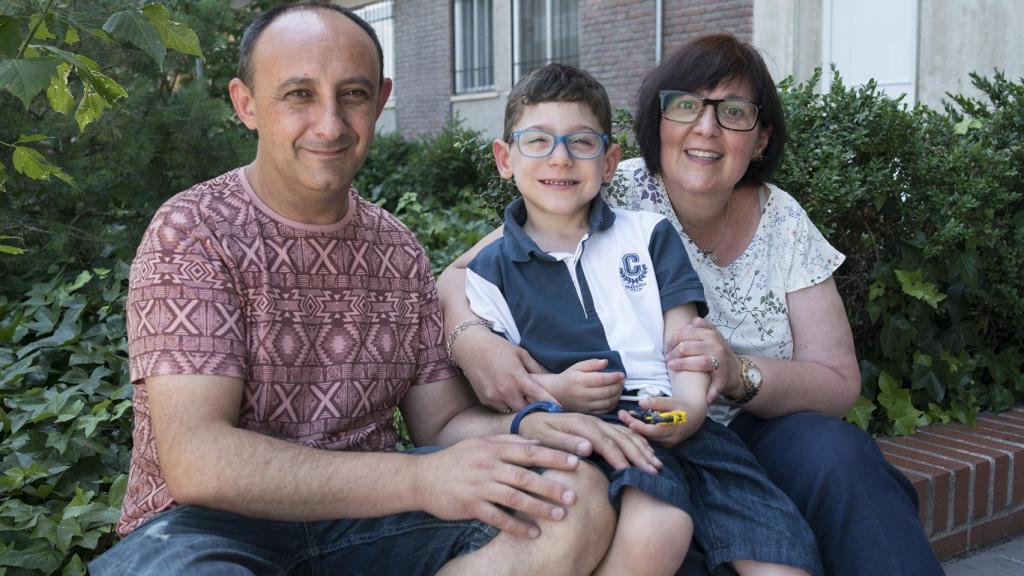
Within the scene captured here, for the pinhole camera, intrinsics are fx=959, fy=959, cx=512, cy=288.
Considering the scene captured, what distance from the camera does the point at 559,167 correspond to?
8.03 ft

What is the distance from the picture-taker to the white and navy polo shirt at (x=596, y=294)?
237cm

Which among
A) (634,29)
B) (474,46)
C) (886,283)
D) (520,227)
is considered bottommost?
(886,283)

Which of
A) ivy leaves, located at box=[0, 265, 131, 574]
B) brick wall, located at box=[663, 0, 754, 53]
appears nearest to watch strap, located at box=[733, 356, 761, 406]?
ivy leaves, located at box=[0, 265, 131, 574]

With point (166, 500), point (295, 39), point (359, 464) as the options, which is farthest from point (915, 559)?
point (295, 39)

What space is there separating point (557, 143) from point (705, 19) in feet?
26.3

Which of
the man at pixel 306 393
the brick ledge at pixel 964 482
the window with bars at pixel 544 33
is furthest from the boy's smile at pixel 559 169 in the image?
the window with bars at pixel 544 33

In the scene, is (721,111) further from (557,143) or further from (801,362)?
→ (801,362)

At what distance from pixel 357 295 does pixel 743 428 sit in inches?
44.9

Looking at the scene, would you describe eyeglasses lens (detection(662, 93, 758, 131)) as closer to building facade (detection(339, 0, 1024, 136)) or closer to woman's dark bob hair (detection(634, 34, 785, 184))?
woman's dark bob hair (detection(634, 34, 785, 184))

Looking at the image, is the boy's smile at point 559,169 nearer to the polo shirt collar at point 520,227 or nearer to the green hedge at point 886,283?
the polo shirt collar at point 520,227

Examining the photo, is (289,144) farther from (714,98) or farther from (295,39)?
(714,98)

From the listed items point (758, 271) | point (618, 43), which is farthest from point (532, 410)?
point (618, 43)

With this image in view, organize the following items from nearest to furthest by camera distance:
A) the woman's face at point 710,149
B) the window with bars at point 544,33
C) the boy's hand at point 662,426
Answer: the boy's hand at point 662,426
the woman's face at point 710,149
the window with bars at point 544,33

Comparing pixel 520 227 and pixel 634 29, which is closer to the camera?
pixel 520 227
